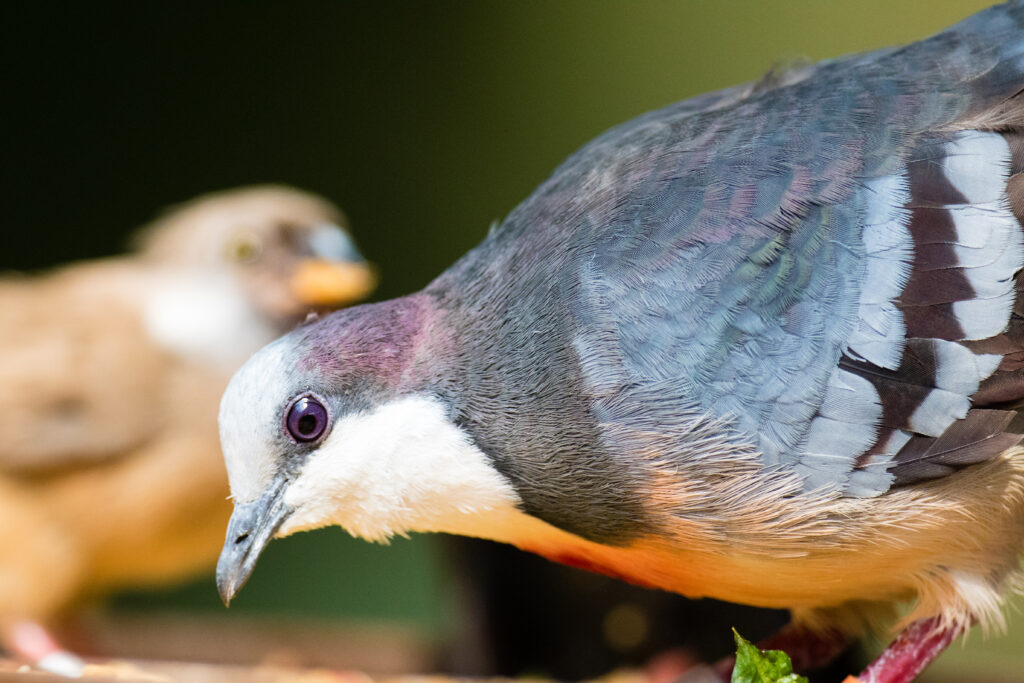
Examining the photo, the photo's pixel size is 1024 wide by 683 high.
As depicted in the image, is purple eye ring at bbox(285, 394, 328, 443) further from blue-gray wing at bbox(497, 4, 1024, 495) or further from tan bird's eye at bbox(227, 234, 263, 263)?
tan bird's eye at bbox(227, 234, 263, 263)

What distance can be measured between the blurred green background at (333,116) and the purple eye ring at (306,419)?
164cm

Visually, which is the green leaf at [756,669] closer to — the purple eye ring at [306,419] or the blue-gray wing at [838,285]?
the blue-gray wing at [838,285]

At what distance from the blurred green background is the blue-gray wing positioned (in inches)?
58.5

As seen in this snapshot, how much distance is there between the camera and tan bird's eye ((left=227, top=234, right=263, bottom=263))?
2199mm

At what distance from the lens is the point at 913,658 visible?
1.19 m

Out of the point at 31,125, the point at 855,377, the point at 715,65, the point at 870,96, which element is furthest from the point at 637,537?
the point at 31,125

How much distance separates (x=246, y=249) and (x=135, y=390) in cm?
40

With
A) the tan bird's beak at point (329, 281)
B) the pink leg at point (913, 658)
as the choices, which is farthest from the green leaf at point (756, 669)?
the tan bird's beak at point (329, 281)

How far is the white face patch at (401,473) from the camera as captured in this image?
1.11m

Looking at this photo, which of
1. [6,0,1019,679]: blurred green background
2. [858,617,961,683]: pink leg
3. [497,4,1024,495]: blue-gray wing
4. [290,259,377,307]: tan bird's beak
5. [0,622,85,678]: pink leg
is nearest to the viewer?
[497,4,1024,495]: blue-gray wing

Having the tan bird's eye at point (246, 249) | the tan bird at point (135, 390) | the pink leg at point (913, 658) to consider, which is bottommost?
the tan bird at point (135, 390)

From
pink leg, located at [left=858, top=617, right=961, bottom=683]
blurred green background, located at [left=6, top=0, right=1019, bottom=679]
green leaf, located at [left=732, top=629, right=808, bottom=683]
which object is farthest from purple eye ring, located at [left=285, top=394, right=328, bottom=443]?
blurred green background, located at [left=6, top=0, right=1019, bottom=679]

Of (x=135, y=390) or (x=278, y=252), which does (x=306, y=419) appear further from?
(x=278, y=252)

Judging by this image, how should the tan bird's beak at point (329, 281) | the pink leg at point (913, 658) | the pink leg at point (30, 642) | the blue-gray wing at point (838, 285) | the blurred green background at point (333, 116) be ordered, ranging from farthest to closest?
1. the blurred green background at point (333, 116)
2. the tan bird's beak at point (329, 281)
3. the pink leg at point (30, 642)
4. the pink leg at point (913, 658)
5. the blue-gray wing at point (838, 285)
